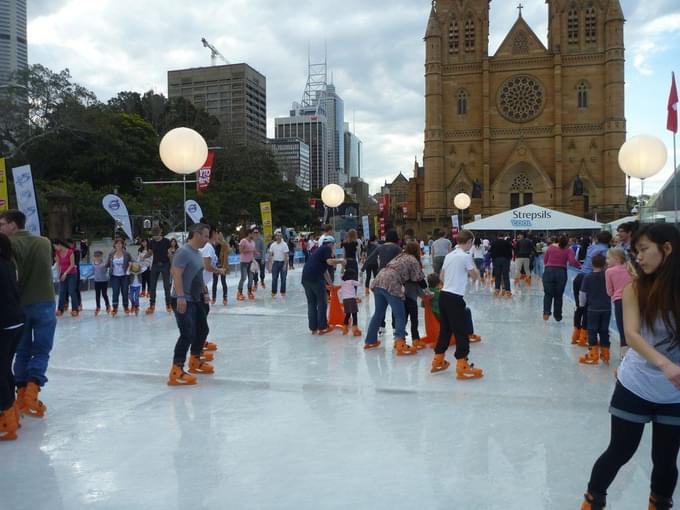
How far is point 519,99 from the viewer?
50.2m

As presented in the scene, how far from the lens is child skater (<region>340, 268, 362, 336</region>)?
28.8 ft

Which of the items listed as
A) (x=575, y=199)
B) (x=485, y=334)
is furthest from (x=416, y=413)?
(x=575, y=199)

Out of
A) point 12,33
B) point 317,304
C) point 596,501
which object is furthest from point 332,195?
point 12,33

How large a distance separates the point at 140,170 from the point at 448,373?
3592 centimetres

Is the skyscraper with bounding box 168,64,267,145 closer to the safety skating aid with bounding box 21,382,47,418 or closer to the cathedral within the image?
the cathedral

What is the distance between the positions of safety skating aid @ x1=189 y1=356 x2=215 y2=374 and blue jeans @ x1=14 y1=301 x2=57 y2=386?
64.7 inches

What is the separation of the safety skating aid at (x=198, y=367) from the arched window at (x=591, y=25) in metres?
51.8

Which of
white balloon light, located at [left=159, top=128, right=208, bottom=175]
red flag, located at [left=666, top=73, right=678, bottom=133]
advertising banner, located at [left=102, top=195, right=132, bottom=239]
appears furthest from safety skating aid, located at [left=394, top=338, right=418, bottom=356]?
advertising banner, located at [left=102, top=195, right=132, bottom=239]

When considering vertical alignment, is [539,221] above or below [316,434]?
above

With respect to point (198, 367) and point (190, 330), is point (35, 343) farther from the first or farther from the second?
point (198, 367)

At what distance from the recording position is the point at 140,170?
1508 inches

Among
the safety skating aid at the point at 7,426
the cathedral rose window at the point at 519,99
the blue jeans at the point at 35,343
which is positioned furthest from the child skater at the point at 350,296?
the cathedral rose window at the point at 519,99

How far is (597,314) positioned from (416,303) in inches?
87.8

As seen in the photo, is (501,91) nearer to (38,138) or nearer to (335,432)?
(38,138)
